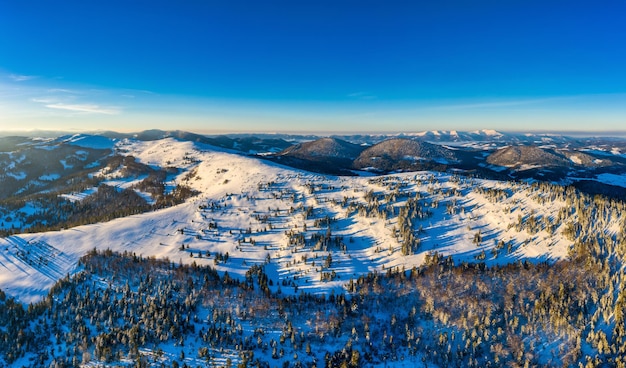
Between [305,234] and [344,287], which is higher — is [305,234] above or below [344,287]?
above

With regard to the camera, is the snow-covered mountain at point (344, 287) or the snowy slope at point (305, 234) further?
the snowy slope at point (305, 234)

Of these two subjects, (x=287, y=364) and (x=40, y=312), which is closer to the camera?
(x=287, y=364)

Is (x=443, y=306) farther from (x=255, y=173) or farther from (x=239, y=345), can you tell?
(x=255, y=173)

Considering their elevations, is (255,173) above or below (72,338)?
above

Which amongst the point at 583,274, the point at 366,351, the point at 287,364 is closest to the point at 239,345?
the point at 287,364

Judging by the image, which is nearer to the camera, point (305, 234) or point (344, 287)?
point (344, 287)

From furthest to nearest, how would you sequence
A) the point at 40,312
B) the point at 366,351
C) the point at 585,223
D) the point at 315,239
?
the point at 315,239
the point at 585,223
the point at 40,312
the point at 366,351

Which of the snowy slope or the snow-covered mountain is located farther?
the snowy slope

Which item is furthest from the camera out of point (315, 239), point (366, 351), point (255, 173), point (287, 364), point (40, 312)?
point (255, 173)
